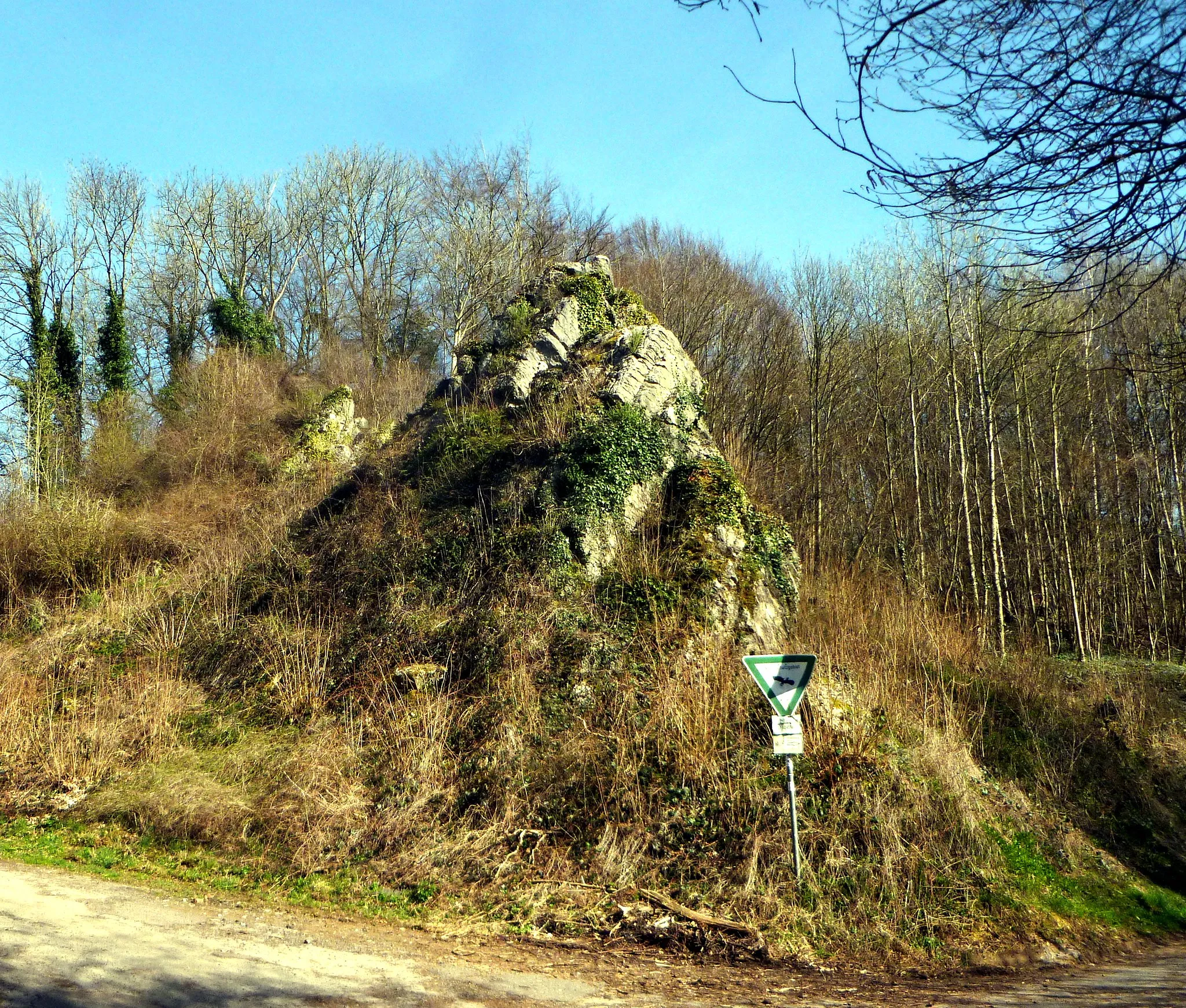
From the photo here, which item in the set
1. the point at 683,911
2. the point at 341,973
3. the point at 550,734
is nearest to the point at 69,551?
the point at 550,734

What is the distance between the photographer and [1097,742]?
521 inches

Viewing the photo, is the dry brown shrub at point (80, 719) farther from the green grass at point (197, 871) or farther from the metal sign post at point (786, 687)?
the metal sign post at point (786, 687)

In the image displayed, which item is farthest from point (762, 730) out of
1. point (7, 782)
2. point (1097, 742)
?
point (7, 782)

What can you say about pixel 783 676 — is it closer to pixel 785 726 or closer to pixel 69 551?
pixel 785 726

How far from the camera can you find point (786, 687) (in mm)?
8484

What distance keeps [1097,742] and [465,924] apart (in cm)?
1045

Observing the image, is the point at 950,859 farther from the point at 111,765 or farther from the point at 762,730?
the point at 111,765

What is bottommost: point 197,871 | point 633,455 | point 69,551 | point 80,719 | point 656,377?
point 197,871

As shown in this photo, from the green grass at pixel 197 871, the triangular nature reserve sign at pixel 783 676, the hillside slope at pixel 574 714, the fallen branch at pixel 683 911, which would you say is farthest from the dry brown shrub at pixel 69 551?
the triangular nature reserve sign at pixel 783 676

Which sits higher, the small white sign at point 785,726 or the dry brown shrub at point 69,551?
the dry brown shrub at point 69,551

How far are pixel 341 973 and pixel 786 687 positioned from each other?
182 inches

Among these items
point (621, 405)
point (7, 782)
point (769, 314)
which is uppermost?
point (769, 314)

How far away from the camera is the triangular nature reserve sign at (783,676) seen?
8.44m

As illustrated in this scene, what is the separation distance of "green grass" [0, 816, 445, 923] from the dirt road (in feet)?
1.24
